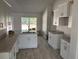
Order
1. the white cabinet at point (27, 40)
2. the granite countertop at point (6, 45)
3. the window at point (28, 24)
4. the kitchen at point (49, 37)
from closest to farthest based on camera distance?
the granite countertop at point (6, 45), the kitchen at point (49, 37), the white cabinet at point (27, 40), the window at point (28, 24)

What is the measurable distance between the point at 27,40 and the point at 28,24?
17.9 ft

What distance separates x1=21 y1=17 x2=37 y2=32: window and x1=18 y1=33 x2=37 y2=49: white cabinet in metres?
5.09

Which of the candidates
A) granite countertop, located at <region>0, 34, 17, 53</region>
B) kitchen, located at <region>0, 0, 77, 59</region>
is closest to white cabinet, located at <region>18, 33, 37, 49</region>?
kitchen, located at <region>0, 0, 77, 59</region>

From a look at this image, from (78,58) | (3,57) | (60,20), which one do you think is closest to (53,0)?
(60,20)

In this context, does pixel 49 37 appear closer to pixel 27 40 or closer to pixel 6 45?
pixel 27 40

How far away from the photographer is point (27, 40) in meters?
6.02

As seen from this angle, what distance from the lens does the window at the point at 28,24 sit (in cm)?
1101

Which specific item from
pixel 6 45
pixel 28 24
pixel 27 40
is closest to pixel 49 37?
pixel 27 40

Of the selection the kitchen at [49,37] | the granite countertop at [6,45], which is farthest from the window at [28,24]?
the granite countertop at [6,45]

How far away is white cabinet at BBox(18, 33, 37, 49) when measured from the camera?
19.5 ft

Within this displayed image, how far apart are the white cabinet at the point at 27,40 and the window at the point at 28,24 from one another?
200 inches

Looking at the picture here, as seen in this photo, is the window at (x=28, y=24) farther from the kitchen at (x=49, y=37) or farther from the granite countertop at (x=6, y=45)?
the granite countertop at (x=6, y=45)

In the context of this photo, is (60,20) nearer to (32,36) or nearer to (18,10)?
(32,36)

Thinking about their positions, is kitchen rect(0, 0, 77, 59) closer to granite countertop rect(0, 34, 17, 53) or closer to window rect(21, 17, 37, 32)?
granite countertop rect(0, 34, 17, 53)
